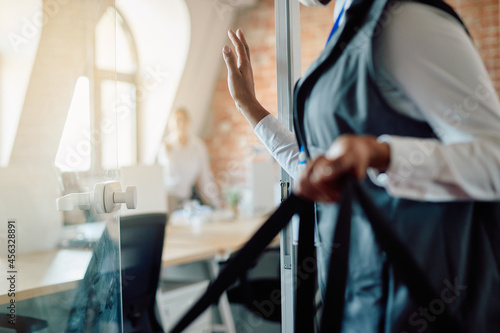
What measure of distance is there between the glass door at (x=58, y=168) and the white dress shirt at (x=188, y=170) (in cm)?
331

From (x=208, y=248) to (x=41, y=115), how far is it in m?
1.44

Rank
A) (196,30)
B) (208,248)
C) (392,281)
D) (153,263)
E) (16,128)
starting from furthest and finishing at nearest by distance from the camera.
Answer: (196,30), (208,248), (153,263), (16,128), (392,281)

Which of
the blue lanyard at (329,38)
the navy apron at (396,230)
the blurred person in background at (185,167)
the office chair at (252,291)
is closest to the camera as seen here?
the navy apron at (396,230)

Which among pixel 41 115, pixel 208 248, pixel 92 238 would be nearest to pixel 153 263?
pixel 208 248

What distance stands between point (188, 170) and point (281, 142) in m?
3.53

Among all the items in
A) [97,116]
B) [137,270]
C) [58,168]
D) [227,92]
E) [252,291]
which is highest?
[227,92]

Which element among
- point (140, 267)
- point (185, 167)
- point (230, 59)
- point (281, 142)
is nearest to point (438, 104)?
point (281, 142)

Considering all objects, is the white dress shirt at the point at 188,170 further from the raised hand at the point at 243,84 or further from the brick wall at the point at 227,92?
the raised hand at the point at 243,84

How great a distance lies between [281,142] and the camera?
107cm

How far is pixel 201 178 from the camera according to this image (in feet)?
15.0

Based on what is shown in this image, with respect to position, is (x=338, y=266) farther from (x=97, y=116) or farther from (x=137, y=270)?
(x=137, y=270)

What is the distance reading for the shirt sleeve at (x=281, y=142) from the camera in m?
1.05

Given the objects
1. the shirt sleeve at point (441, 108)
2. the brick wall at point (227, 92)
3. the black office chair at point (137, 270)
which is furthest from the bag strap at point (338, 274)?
the brick wall at point (227, 92)

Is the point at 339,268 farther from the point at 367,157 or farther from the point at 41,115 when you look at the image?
the point at 41,115
